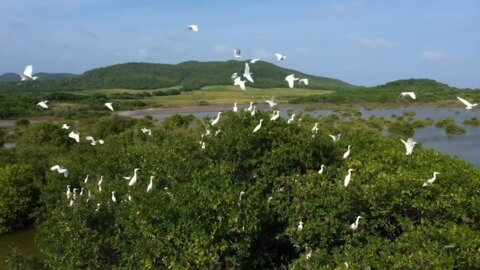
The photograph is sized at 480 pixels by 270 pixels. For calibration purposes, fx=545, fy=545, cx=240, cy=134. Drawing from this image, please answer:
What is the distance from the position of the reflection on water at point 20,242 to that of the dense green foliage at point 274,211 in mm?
10020

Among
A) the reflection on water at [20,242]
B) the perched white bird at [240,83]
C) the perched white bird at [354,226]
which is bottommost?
the reflection on water at [20,242]

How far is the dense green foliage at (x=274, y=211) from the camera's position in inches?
470

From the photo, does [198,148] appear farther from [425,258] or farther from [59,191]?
[59,191]

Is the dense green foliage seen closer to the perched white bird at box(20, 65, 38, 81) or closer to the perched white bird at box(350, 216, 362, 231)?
the perched white bird at box(350, 216, 362, 231)

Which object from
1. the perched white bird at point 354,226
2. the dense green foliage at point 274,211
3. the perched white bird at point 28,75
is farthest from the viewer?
the perched white bird at point 28,75

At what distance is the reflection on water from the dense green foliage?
32.9ft

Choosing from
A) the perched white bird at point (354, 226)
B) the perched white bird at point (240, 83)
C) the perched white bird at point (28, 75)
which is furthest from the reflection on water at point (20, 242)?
the perched white bird at point (354, 226)

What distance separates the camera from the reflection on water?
26719 millimetres

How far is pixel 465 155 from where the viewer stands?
46344mm

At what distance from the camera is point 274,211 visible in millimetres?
14562

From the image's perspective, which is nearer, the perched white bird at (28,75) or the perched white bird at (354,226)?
the perched white bird at (354,226)

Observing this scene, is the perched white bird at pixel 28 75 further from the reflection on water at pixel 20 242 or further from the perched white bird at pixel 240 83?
the reflection on water at pixel 20 242

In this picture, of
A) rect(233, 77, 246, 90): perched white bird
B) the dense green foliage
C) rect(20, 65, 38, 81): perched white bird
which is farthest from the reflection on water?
rect(233, 77, 246, 90): perched white bird

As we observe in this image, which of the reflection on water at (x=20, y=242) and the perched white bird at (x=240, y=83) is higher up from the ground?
the perched white bird at (x=240, y=83)
